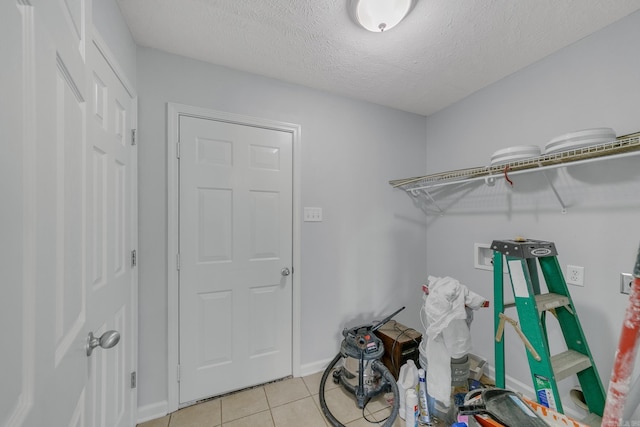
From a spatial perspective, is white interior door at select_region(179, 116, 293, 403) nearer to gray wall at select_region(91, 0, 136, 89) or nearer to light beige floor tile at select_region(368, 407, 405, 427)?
gray wall at select_region(91, 0, 136, 89)

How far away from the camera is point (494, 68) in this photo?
1.84 metres

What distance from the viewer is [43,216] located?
18.5 inches

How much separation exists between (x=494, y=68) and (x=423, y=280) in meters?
1.94

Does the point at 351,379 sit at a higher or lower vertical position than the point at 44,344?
lower

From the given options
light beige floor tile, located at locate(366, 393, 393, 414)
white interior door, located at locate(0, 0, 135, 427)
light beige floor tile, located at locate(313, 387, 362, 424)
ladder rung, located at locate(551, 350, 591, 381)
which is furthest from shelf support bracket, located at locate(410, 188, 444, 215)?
white interior door, located at locate(0, 0, 135, 427)

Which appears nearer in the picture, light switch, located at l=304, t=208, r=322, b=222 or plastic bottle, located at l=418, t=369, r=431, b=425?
plastic bottle, located at l=418, t=369, r=431, b=425

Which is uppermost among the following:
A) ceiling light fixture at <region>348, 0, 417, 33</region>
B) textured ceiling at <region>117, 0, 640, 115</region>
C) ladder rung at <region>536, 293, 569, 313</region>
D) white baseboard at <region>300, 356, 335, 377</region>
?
textured ceiling at <region>117, 0, 640, 115</region>

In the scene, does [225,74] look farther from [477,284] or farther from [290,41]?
[477,284]

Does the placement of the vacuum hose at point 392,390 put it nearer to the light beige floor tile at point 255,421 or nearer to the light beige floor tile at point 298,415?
the light beige floor tile at point 298,415

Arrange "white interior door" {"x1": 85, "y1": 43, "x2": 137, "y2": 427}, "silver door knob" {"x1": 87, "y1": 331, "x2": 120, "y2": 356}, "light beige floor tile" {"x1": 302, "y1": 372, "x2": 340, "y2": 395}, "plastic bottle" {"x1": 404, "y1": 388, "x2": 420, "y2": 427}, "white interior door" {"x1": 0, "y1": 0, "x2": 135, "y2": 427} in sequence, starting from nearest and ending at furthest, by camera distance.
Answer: "white interior door" {"x1": 0, "y1": 0, "x2": 135, "y2": 427}, "silver door knob" {"x1": 87, "y1": 331, "x2": 120, "y2": 356}, "white interior door" {"x1": 85, "y1": 43, "x2": 137, "y2": 427}, "plastic bottle" {"x1": 404, "y1": 388, "x2": 420, "y2": 427}, "light beige floor tile" {"x1": 302, "y1": 372, "x2": 340, "y2": 395}

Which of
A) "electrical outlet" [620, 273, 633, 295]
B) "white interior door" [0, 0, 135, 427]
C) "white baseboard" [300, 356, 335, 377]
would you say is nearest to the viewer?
"white interior door" [0, 0, 135, 427]

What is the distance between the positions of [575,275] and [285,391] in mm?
2123

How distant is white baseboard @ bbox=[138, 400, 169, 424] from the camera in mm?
1595

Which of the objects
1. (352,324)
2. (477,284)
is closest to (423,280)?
(477,284)
